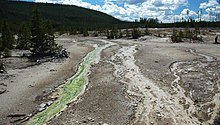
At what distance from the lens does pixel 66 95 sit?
26.5 meters

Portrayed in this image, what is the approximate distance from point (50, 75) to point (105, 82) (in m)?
7.96

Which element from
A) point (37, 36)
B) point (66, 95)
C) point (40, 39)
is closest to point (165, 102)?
point (66, 95)

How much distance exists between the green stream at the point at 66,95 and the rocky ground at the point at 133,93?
0.70 meters

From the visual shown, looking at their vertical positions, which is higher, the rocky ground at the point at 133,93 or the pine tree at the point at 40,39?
the pine tree at the point at 40,39

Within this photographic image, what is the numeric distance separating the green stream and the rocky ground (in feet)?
2.31

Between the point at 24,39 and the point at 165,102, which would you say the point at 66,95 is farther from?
the point at 24,39

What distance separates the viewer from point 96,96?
24.6 meters

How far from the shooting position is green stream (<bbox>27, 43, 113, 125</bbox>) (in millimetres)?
20761

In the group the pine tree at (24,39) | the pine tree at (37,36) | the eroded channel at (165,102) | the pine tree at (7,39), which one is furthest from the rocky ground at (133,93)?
the pine tree at (7,39)

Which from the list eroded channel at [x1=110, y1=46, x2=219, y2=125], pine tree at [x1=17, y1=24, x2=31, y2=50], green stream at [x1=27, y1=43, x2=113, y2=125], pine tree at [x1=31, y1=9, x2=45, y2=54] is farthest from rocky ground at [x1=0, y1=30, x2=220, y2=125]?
pine tree at [x1=17, y1=24, x2=31, y2=50]

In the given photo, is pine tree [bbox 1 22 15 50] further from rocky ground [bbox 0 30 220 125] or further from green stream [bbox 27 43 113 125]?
green stream [bbox 27 43 113 125]

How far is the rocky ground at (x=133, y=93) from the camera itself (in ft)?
66.2

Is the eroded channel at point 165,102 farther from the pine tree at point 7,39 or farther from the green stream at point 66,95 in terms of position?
the pine tree at point 7,39

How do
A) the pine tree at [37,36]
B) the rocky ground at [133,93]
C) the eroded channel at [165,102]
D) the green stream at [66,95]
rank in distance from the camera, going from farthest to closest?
1. the pine tree at [37,36]
2. the green stream at [66,95]
3. the rocky ground at [133,93]
4. the eroded channel at [165,102]
